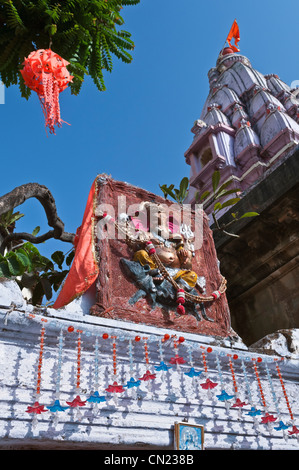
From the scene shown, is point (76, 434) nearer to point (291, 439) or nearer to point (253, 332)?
point (291, 439)

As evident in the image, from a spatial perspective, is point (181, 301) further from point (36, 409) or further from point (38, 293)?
point (38, 293)

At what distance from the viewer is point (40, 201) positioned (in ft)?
19.3

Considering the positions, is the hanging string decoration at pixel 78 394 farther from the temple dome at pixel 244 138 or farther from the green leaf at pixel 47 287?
the temple dome at pixel 244 138

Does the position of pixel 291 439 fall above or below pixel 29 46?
below

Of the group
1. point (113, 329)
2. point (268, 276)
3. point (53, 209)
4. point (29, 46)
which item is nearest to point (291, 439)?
point (113, 329)

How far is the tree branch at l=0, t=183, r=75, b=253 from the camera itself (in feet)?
17.0

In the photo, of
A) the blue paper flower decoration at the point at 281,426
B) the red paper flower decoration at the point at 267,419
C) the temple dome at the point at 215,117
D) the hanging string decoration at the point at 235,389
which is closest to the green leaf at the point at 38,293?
→ the hanging string decoration at the point at 235,389

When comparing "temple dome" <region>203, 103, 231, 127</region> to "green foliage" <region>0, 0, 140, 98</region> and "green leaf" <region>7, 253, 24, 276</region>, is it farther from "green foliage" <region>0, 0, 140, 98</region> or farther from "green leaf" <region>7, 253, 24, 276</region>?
"green leaf" <region>7, 253, 24, 276</region>

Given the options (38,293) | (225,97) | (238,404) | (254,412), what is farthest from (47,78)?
(225,97)

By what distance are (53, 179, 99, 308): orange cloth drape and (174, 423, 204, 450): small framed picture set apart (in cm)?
164

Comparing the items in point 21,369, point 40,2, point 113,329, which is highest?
point 40,2

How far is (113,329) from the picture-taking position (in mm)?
4102

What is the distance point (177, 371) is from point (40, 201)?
3090 mm

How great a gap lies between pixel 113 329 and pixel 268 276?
13.0 ft
